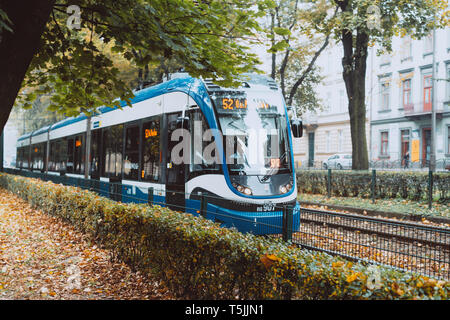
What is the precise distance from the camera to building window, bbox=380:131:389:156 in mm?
39625

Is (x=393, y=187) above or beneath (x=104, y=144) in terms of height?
beneath

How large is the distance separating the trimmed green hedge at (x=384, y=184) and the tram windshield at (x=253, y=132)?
285 inches

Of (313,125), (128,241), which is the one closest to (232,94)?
(128,241)

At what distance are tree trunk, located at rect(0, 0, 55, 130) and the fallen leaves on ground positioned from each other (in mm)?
2494

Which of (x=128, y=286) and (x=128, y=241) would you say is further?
(x=128, y=241)

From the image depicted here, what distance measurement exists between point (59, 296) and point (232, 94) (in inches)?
212

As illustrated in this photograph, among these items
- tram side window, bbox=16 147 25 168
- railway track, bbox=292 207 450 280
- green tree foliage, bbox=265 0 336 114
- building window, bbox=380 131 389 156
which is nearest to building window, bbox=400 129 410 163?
building window, bbox=380 131 389 156

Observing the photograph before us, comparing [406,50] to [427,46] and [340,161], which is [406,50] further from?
[340,161]

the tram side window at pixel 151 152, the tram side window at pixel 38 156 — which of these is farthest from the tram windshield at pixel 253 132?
the tram side window at pixel 38 156

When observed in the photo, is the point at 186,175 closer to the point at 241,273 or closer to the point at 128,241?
the point at 128,241

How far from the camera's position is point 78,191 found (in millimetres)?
10422

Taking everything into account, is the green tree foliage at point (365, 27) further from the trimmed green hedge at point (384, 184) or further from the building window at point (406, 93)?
the building window at point (406, 93)

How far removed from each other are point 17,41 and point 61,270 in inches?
147
